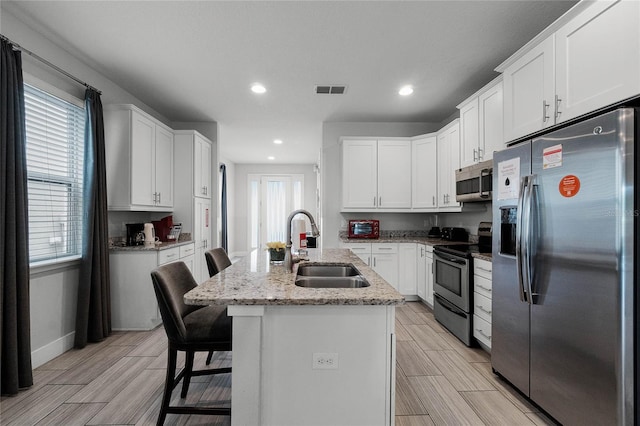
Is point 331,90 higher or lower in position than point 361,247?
higher

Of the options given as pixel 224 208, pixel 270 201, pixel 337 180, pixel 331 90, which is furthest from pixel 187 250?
pixel 270 201

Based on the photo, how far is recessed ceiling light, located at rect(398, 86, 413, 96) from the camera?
12.3ft

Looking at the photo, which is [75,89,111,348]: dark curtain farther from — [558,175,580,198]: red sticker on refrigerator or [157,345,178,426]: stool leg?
[558,175,580,198]: red sticker on refrigerator

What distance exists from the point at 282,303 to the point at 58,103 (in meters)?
2.96

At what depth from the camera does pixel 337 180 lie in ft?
16.9

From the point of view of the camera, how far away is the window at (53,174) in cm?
259

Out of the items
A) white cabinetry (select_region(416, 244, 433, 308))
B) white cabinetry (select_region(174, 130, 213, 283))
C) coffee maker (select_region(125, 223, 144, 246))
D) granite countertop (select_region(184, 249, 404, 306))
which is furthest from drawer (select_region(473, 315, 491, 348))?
coffee maker (select_region(125, 223, 144, 246))

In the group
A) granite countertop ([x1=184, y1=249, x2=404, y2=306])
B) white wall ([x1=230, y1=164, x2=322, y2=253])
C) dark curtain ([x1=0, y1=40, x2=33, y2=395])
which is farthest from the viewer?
white wall ([x1=230, y1=164, x2=322, y2=253])

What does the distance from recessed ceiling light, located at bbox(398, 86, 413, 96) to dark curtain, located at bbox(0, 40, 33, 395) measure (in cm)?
349

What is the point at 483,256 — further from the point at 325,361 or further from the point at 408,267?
the point at 325,361

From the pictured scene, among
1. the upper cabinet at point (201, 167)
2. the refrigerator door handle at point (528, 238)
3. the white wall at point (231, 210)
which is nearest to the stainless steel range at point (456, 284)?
the refrigerator door handle at point (528, 238)

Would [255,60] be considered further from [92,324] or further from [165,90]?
[92,324]

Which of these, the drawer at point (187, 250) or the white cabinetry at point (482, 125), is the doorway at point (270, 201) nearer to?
the drawer at point (187, 250)

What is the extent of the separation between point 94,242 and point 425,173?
4.08 metres
